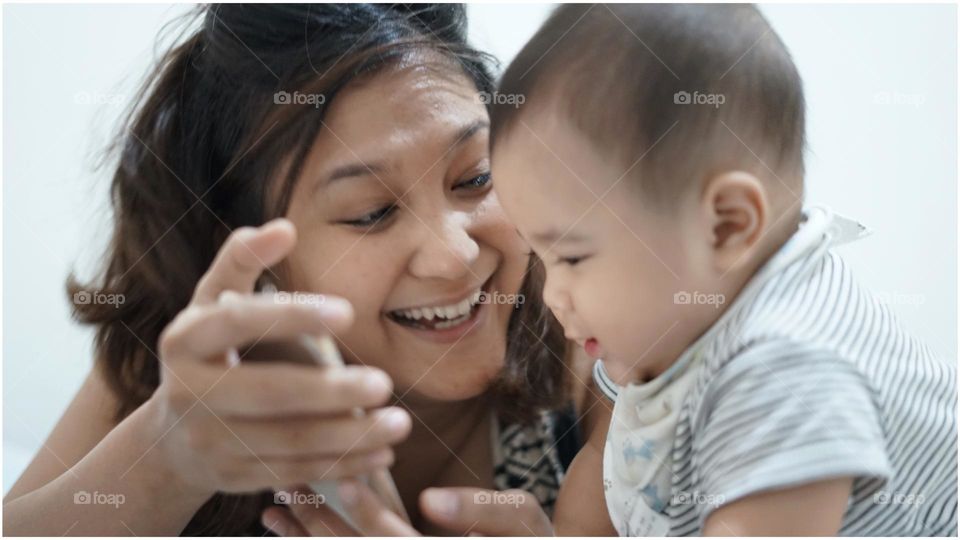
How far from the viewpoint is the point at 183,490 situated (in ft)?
2.75

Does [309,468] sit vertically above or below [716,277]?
Result: below

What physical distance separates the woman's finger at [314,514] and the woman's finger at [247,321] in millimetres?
241

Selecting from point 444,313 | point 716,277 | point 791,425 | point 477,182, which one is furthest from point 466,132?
point 791,425

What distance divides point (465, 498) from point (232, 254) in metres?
0.34

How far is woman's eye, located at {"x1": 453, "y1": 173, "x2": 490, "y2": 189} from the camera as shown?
91 cm

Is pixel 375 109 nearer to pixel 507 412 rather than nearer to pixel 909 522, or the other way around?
pixel 507 412

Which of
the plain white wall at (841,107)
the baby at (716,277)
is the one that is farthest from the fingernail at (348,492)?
the plain white wall at (841,107)

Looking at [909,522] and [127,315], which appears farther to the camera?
[127,315]

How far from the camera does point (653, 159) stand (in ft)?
2.15

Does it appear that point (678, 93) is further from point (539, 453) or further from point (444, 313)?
point (539, 453)

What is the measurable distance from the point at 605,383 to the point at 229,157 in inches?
16.2

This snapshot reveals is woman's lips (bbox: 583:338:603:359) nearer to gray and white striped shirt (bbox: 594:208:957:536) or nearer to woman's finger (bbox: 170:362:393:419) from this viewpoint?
gray and white striped shirt (bbox: 594:208:957:536)

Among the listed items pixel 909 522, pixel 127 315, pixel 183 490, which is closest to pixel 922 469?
pixel 909 522

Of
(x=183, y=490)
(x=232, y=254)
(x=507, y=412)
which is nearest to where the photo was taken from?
(x=232, y=254)
